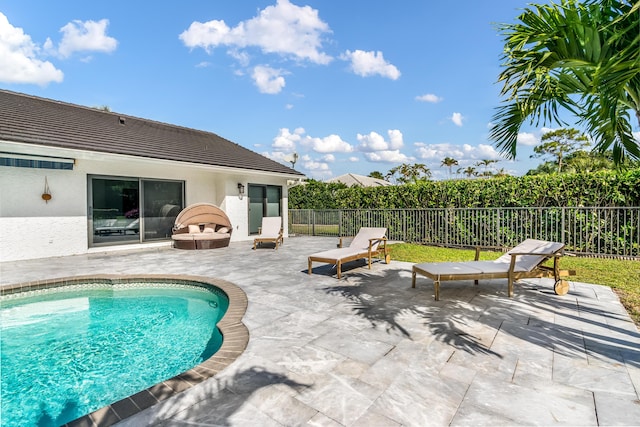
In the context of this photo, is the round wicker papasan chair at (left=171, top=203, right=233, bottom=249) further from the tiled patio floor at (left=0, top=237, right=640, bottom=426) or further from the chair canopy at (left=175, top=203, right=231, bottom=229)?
the tiled patio floor at (left=0, top=237, right=640, bottom=426)

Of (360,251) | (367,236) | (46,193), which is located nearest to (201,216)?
(46,193)

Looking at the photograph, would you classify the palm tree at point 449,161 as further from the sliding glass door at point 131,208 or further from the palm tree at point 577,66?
the palm tree at point 577,66

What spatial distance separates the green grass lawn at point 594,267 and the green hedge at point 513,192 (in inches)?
74.7

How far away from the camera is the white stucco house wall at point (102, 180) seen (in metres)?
9.09

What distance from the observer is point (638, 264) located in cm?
830

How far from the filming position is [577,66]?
3.35 m

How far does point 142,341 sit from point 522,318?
5446 millimetres

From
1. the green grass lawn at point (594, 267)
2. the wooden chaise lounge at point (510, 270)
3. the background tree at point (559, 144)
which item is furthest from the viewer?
the background tree at point (559, 144)

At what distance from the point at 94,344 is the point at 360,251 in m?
5.57

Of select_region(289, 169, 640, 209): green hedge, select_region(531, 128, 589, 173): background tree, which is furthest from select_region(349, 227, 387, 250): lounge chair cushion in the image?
select_region(531, 128, 589, 173): background tree

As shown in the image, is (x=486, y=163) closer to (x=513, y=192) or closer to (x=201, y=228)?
(x=513, y=192)

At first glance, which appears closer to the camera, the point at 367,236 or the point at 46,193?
the point at 367,236

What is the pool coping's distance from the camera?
2.36m

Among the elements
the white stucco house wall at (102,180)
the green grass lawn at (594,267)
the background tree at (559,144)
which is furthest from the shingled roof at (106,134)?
the background tree at (559,144)
